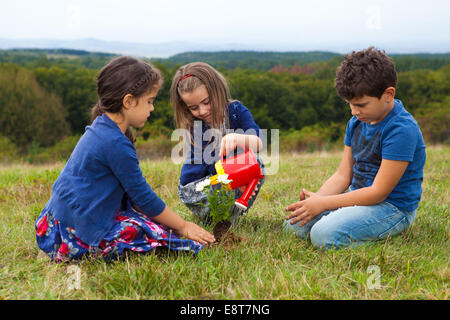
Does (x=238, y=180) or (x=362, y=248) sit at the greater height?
(x=238, y=180)

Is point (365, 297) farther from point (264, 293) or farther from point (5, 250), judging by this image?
point (5, 250)

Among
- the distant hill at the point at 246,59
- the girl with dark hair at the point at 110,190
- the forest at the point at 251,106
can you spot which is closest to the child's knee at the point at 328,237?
the girl with dark hair at the point at 110,190

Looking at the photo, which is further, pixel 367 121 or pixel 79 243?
pixel 367 121

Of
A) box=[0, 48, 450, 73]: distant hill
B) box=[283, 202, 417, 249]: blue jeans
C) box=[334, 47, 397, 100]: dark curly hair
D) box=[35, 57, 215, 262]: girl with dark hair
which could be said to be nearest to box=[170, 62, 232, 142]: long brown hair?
box=[35, 57, 215, 262]: girl with dark hair

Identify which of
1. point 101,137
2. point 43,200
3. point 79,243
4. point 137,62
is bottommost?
point 43,200

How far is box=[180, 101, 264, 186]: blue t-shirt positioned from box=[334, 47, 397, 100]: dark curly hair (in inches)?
35.2

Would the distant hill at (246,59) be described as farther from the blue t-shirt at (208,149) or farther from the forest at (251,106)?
the blue t-shirt at (208,149)

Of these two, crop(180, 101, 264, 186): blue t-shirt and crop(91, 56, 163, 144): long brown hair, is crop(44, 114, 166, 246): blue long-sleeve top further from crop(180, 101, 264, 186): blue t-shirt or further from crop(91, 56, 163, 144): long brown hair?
crop(180, 101, 264, 186): blue t-shirt

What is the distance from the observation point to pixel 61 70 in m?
46.7

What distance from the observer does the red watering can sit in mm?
2738

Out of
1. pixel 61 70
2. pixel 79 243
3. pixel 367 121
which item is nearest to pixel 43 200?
pixel 79 243

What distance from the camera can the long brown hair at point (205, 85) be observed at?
3.16 meters

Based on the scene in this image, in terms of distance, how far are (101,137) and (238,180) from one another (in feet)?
3.16

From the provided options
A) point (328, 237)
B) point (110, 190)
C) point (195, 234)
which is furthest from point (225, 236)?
point (110, 190)
